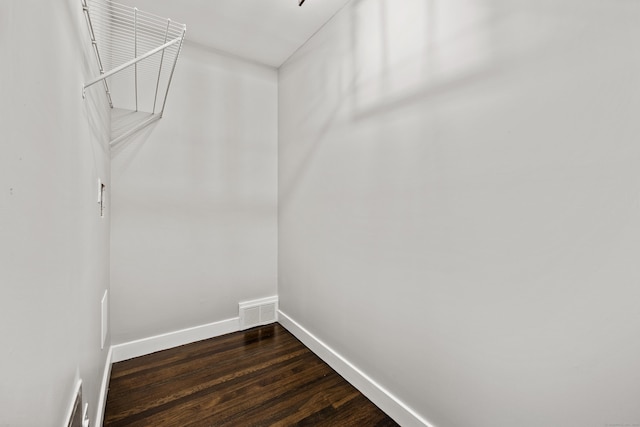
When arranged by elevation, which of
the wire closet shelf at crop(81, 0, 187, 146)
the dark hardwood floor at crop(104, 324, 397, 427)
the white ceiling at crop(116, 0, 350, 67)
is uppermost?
the white ceiling at crop(116, 0, 350, 67)

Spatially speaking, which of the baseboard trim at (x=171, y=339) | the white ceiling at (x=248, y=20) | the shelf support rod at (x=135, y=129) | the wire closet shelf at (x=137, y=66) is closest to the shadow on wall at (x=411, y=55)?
the white ceiling at (x=248, y=20)

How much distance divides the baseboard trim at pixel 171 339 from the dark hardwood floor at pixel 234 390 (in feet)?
0.18

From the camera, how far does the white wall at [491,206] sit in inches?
33.8

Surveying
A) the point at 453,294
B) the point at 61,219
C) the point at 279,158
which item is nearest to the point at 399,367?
the point at 453,294

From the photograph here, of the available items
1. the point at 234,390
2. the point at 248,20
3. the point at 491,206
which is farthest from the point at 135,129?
the point at 491,206

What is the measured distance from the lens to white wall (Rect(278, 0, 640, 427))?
2.81 feet

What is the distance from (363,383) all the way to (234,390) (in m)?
0.85

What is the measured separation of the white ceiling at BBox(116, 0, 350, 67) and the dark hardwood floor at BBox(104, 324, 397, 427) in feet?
8.64

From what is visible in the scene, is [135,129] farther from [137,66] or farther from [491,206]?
[491,206]

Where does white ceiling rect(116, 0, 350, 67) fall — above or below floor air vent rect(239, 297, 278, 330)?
above

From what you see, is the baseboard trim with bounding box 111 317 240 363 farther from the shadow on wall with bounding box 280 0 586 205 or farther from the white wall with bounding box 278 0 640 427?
the shadow on wall with bounding box 280 0 586 205

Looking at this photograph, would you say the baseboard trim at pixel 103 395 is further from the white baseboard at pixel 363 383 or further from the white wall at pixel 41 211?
the white baseboard at pixel 363 383

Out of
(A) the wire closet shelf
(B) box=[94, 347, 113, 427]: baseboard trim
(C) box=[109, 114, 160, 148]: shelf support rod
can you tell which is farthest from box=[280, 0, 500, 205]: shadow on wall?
(B) box=[94, 347, 113, 427]: baseboard trim

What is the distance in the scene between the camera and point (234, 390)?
1.78 metres
